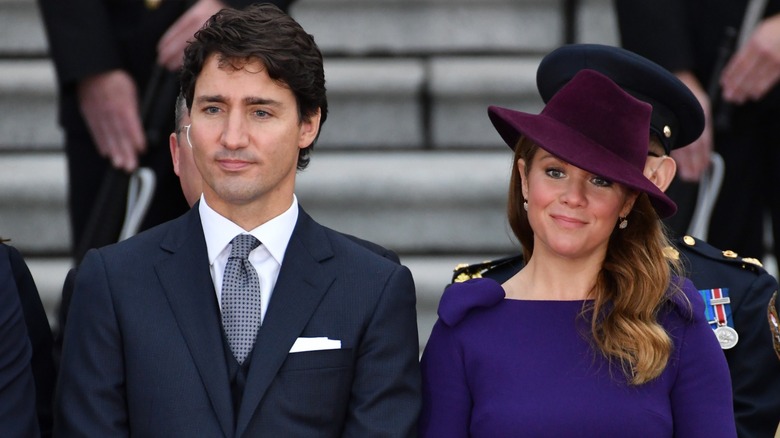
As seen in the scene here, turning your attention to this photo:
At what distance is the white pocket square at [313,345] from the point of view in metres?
2.67

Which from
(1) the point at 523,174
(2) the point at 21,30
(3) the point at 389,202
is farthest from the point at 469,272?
(2) the point at 21,30

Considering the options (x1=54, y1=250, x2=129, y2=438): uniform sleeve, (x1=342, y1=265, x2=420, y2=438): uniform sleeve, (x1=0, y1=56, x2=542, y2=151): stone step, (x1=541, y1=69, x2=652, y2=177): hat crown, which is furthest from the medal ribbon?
(x1=0, y1=56, x2=542, y2=151): stone step

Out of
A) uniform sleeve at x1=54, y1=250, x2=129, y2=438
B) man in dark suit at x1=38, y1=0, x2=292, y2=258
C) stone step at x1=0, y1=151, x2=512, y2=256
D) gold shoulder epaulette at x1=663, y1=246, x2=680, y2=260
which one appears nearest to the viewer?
uniform sleeve at x1=54, y1=250, x2=129, y2=438

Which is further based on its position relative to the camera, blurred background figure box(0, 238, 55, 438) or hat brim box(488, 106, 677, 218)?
hat brim box(488, 106, 677, 218)

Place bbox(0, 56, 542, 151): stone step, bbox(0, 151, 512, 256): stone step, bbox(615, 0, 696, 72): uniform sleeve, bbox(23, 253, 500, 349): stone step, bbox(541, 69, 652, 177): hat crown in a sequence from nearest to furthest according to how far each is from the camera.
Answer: bbox(541, 69, 652, 177): hat crown
bbox(615, 0, 696, 72): uniform sleeve
bbox(23, 253, 500, 349): stone step
bbox(0, 151, 512, 256): stone step
bbox(0, 56, 542, 151): stone step

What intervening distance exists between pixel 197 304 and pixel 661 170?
1.01 meters

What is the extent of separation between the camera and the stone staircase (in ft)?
16.8

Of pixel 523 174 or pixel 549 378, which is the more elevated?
pixel 523 174

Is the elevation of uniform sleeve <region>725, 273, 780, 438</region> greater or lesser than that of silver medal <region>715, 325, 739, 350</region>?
lesser

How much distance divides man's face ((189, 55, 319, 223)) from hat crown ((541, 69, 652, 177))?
533 millimetres

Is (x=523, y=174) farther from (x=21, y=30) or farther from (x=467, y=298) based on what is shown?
(x=21, y=30)

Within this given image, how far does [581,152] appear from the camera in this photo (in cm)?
276

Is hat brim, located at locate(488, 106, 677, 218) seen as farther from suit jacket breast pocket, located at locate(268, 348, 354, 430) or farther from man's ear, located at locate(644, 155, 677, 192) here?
suit jacket breast pocket, located at locate(268, 348, 354, 430)

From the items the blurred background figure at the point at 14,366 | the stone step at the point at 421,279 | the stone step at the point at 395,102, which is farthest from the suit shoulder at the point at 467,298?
the stone step at the point at 395,102
